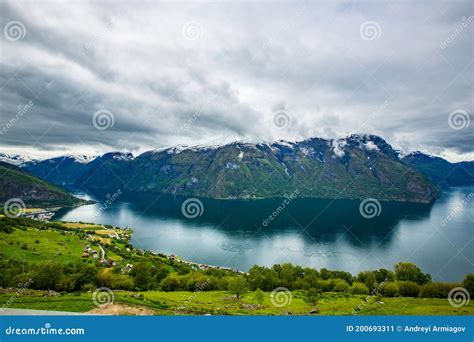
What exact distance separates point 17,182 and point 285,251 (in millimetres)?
170022

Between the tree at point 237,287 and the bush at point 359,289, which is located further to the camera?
the bush at point 359,289

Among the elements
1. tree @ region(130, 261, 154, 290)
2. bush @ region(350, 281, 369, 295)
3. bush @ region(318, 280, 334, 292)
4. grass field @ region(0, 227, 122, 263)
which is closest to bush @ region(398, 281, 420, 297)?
bush @ region(350, 281, 369, 295)

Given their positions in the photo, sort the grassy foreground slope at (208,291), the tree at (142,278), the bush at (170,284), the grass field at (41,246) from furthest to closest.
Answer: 1. the grass field at (41,246)
2. the bush at (170,284)
3. the tree at (142,278)
4. the grassy foreground slope at (208,291)

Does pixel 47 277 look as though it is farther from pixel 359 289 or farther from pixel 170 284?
pixel 359 289

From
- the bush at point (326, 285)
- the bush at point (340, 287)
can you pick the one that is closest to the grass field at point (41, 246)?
the bush at point (326, 285)

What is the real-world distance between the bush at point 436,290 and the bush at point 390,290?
7.53 feet

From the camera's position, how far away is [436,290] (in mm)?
29312

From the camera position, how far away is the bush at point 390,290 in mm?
30562

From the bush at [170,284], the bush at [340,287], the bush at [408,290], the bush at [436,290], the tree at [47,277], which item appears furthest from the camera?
the bush at [340,287]

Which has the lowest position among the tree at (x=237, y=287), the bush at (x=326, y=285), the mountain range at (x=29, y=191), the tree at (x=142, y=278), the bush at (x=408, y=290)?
the bush at (x=408, y=290)

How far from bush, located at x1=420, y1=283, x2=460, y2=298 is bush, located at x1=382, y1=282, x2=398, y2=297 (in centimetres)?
229

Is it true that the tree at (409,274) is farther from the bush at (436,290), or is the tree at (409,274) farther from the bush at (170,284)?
the bush at (170,284)

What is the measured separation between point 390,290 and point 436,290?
3.98m

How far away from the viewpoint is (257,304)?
23625 millimetres
